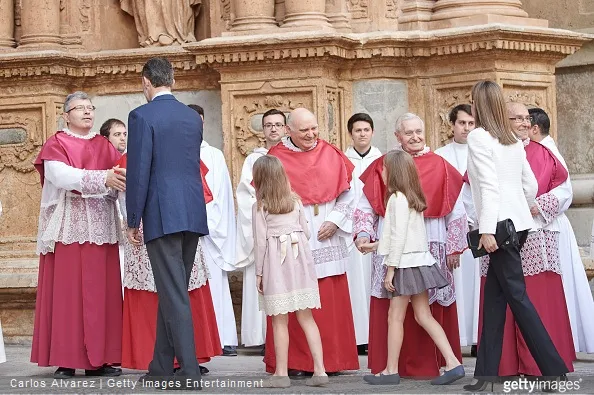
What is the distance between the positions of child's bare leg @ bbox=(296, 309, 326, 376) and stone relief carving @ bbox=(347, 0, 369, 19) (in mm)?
3689

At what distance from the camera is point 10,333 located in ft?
42.3

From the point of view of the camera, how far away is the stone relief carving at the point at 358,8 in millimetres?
12539

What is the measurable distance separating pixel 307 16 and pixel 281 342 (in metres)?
3.65

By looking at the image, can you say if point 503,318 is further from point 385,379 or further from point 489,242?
point 385,379

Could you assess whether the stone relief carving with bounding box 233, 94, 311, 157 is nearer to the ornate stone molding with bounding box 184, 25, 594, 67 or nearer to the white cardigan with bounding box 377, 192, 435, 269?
the ornate stone molding with bounding box 184, 25, 594, 67

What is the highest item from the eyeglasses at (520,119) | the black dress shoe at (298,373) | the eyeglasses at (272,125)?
the eyeglasses at (272,125)

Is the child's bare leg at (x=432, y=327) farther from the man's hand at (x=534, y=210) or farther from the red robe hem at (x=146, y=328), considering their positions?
the red robe hem at (x=146, y=328)

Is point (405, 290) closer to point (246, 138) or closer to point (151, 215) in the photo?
point (151, 215)

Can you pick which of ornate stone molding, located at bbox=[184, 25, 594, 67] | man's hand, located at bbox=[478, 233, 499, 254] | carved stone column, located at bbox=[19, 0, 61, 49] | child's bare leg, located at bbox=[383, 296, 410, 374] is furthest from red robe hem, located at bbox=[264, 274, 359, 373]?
carved stone column, located at bbox=[19, 0, 61, 49]

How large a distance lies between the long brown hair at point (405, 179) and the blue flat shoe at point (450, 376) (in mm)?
992

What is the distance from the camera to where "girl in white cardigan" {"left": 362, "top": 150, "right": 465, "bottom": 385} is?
9477 millimetres

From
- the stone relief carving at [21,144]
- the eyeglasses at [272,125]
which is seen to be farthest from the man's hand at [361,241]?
the stone relief carving at [21,144]

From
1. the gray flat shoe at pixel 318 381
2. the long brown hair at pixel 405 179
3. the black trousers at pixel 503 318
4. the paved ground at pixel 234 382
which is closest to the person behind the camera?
the black trousers at pixel 503 318

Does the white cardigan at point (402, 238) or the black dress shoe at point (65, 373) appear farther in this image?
the black dress shoe at point (65, 373)
